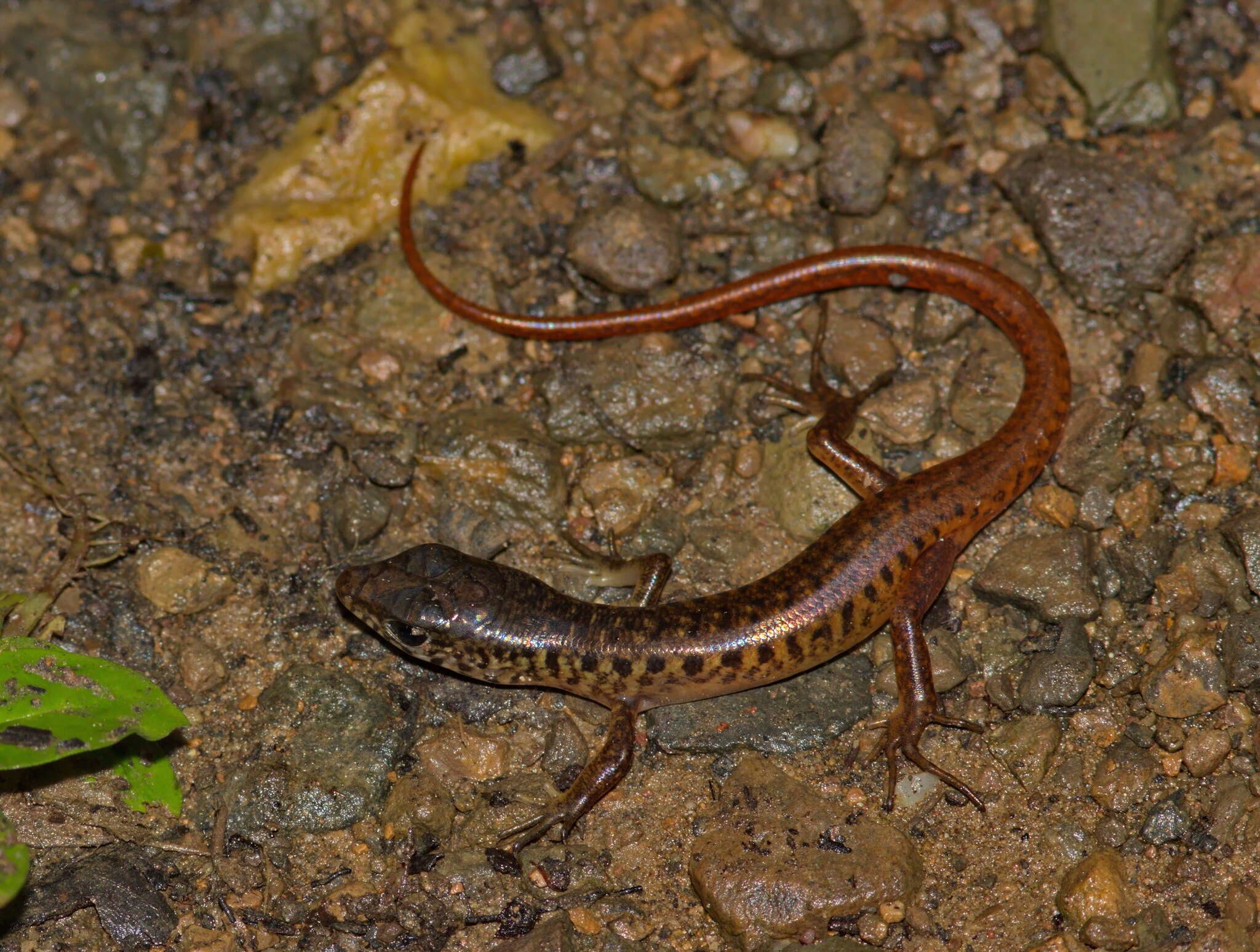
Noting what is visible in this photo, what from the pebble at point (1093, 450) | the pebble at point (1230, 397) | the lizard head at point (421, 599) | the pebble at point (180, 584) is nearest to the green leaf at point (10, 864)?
the pebble at point (180, 584)

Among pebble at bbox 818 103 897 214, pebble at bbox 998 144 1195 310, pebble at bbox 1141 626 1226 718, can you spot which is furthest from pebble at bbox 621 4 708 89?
pebble at bbox 1141 626 1226 718

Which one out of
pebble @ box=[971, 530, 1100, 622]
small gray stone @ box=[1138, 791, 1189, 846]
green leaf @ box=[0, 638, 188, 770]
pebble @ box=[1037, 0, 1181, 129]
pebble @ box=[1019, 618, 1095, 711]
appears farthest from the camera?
pebble @ box=[1037, 0, 1181, 129]

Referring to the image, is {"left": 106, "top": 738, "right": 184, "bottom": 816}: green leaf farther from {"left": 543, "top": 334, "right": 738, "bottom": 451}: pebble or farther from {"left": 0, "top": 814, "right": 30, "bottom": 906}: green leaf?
{"left": 543, "top": 334, "right": 738, "bottom": 451}: pebble

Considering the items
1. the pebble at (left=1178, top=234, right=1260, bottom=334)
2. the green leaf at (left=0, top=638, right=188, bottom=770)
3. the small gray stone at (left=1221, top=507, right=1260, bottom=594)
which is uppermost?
the pebble at (left=1178, top=234, right=1260, bottom=334)

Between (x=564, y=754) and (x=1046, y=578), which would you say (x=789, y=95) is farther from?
(x=564, y=754)

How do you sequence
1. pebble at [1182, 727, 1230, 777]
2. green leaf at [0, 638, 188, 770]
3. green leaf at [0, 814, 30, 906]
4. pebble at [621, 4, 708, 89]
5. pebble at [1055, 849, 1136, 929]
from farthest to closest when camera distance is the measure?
pebble at [621, 4, 708, 89] → pebble at [1182, 727, 1230, 777] → pebble at [1055, 849, 1136, 929] → green leaf at [0, 638, 188, 770] → green leaf at [0, 814, 30, 906]

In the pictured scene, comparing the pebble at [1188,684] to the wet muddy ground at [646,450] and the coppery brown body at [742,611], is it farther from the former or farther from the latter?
the coppery brown body at [742,611]

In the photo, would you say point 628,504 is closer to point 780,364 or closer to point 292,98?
point 780,364
